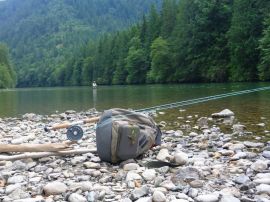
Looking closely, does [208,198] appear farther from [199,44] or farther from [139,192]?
[199,44]

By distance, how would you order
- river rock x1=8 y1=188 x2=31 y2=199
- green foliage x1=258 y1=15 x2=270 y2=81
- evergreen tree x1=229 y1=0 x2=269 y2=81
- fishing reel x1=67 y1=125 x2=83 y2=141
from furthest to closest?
evergreen tree x1=229 y1=0 x2=269 y2=81 → green foliage x1=258 y1=15 x2=270 y2=81 → fishing reel x1=67 y1=125 x2=83 y2=141 → river rock x1=8 y1=188 x2=31 y2=199

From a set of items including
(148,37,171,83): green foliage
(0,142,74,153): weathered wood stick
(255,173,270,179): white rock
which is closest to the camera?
(255,173,270,179): white rock

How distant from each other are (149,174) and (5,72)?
114 meters

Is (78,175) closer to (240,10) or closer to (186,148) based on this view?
(186,148)

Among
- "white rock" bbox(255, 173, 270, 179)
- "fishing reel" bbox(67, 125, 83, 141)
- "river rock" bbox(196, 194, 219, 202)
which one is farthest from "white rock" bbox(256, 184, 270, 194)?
"fishing reel" bbox(67, 125, 83, 141)

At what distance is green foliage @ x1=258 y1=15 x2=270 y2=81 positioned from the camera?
43.1m

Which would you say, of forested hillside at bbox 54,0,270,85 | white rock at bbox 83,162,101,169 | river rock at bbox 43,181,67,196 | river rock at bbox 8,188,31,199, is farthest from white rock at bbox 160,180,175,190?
forested hillside at bbox 54,0,270,85

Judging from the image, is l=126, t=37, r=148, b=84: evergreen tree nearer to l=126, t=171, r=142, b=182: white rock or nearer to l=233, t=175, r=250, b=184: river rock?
l=126, t=171, r=142, b=182: white rock

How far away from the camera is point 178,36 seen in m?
68.1

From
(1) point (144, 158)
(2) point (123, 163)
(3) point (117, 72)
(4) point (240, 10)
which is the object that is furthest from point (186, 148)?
(3) point (117, 72)

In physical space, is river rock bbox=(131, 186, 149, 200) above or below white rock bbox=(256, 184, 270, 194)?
below

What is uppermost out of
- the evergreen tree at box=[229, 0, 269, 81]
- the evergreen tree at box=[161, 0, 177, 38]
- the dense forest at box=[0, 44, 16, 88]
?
the evergreen tree at box=[161, 0, 177, 38]

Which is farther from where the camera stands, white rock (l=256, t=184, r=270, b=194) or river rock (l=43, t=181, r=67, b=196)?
river rock (l=43, t=181, r=67, b=196)

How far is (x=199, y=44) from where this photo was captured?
207 ft
